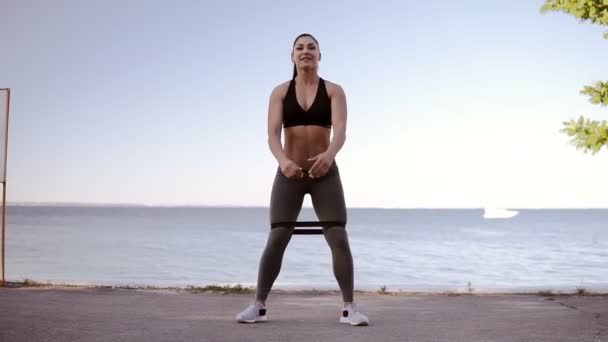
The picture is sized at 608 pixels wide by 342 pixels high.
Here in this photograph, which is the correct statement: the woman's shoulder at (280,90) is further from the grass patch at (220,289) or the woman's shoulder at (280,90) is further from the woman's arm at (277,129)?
the grass patch at (220,289)

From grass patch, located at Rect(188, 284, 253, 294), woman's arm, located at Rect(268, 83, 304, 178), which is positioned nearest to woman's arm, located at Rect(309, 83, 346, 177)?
woman's arm, located at Rect(268, 83, 304, 178)

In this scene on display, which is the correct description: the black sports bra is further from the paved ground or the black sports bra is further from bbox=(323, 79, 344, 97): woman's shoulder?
the paved ground

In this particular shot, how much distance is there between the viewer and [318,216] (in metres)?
4.52

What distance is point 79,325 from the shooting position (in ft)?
13.5

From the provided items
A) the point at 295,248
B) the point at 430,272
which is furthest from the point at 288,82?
the point at 295,248

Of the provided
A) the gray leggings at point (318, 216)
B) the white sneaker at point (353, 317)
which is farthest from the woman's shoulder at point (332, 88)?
the white sneaker at point (353, 317)

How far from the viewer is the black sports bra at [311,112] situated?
455cm

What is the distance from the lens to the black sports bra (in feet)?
14.9

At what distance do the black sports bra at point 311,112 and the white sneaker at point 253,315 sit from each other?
1393 millimetres

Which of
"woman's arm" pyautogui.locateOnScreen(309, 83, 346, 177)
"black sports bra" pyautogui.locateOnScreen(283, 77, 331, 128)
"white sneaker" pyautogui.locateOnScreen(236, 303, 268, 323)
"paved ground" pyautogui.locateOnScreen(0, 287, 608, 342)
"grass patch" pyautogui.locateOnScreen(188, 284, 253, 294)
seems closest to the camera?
"paved ground" pyautogui.locateOnScreen(0, 287, 608, 342)

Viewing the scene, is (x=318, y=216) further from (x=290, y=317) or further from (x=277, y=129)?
(x=290, y=317)

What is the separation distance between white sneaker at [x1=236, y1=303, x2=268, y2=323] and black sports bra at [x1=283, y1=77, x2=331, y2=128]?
4.57ft

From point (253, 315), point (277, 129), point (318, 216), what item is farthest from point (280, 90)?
point (253, 315)

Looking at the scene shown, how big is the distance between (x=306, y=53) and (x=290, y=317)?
82.6 inches
